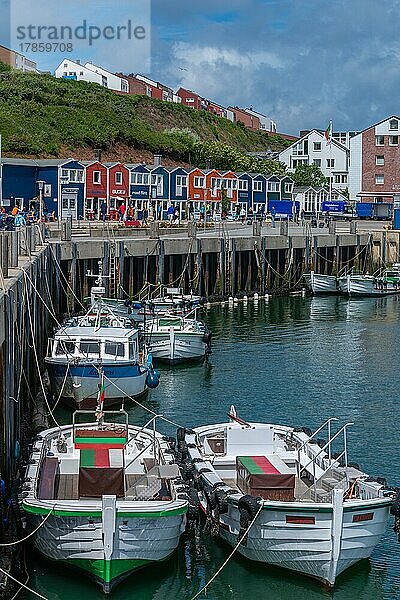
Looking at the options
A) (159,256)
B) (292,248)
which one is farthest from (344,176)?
(159,256)

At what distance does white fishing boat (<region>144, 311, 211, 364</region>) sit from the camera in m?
38.2

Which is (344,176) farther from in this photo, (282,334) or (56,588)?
(56,588)

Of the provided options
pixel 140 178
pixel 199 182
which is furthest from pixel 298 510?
pixel 199 182

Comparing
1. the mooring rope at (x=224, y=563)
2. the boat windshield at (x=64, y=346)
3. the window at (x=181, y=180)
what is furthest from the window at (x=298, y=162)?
the mooring rope at (x=224, y=563)

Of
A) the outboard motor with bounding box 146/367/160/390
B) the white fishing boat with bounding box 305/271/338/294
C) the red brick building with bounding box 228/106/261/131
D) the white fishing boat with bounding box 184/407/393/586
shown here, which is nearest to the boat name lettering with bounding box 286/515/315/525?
the white fishing boat with bounding box 184/407/393/586

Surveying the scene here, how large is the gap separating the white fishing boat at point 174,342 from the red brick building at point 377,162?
67632mm

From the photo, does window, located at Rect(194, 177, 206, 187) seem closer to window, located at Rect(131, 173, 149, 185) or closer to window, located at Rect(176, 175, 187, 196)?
window, located at Rect(176, 175, 187, 196)

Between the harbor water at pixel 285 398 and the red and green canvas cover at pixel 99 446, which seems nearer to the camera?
the harbor water at pixel 285 398

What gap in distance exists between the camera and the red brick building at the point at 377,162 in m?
103

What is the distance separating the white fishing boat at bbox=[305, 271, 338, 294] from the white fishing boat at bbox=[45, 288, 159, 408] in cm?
3270

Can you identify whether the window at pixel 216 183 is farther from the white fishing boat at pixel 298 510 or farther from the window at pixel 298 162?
the white fishing boat at pixel 298 510

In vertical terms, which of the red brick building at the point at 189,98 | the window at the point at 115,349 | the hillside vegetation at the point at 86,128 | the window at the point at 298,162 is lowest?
the window at the point at 115,349

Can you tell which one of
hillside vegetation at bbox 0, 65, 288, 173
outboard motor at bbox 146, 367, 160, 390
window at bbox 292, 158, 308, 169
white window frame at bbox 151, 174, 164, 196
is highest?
hillside vegetation at bbox 0, 65, 288, 173

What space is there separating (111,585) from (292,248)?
4866 centimetres
